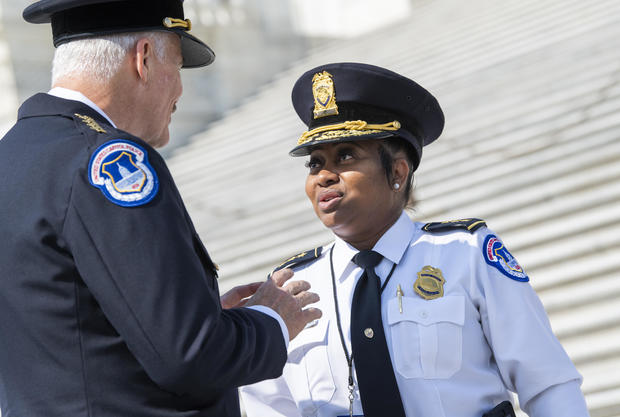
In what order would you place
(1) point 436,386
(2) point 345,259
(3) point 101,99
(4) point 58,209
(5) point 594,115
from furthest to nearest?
1. (5) point 594,115
2. (2) point 345,259
3. (1) point 436,386
4. (3) point 101,99
5. (4) point 58,209

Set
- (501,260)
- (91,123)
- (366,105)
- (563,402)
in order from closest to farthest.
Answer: (91,123) → (563,402) → (501,260) → (366,105)

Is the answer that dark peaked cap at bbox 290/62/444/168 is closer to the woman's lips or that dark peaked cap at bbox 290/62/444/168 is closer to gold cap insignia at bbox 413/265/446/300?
the woman's lips

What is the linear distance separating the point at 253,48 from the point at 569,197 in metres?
5.73

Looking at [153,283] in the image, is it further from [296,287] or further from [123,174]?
[296,287]

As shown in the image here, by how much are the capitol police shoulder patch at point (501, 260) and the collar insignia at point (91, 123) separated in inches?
41.5

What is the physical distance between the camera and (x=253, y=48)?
368 inches

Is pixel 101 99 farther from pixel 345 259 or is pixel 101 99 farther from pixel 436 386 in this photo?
pixel 436 386

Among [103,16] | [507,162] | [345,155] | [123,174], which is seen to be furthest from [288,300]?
[507,162]

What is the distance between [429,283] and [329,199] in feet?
1.19

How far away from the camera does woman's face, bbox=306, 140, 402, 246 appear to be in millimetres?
2227

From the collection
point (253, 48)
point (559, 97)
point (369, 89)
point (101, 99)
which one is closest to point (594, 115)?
point (559, 97)

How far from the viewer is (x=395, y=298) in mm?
2145

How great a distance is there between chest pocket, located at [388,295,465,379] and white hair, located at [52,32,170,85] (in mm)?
956

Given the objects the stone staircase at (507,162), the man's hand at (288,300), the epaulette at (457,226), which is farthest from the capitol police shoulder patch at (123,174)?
the stone staircase at (507,162)
